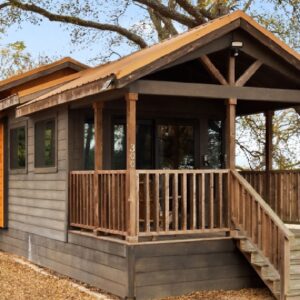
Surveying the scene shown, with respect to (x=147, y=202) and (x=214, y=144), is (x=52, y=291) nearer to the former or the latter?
(x=147, y=202)

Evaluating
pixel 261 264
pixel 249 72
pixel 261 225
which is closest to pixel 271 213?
pixel 261 225

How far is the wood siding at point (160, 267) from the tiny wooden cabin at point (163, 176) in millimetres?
16

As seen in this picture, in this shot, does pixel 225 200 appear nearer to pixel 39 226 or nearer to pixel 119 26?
pixel 39 226

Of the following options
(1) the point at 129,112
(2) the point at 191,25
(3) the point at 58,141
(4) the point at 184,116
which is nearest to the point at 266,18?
(2) the point at 191,25

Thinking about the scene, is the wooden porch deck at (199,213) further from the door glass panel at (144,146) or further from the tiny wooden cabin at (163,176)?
the door glass panel at (144,146)

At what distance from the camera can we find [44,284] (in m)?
10.1

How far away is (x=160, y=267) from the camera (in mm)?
8828

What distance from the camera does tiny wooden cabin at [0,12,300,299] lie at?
28.5ft

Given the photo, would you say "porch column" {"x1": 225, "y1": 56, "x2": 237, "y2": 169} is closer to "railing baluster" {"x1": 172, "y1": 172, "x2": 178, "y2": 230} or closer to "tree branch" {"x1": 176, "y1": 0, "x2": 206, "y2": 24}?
"railing baluster" {"x1": 172, "y1": 172, "x2": 178, "y2": 230}

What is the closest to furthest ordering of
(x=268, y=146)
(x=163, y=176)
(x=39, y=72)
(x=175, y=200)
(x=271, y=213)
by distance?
(x=271, y=213) < (x=175, y=200) < (x=163, y=176) < (x=268, y=146) < (x=39, y=72)

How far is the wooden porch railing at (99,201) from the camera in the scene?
29.5ft

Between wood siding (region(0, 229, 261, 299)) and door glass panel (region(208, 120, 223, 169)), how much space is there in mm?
3437

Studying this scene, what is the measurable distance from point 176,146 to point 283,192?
2.29m

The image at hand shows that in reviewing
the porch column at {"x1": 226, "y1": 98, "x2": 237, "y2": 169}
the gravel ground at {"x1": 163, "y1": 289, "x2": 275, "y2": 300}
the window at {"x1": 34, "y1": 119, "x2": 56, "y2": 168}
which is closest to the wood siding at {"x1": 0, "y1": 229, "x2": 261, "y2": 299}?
the gravel ground at {"x1": 163, "y1": 289, "x2": 275, "y2": 300}
